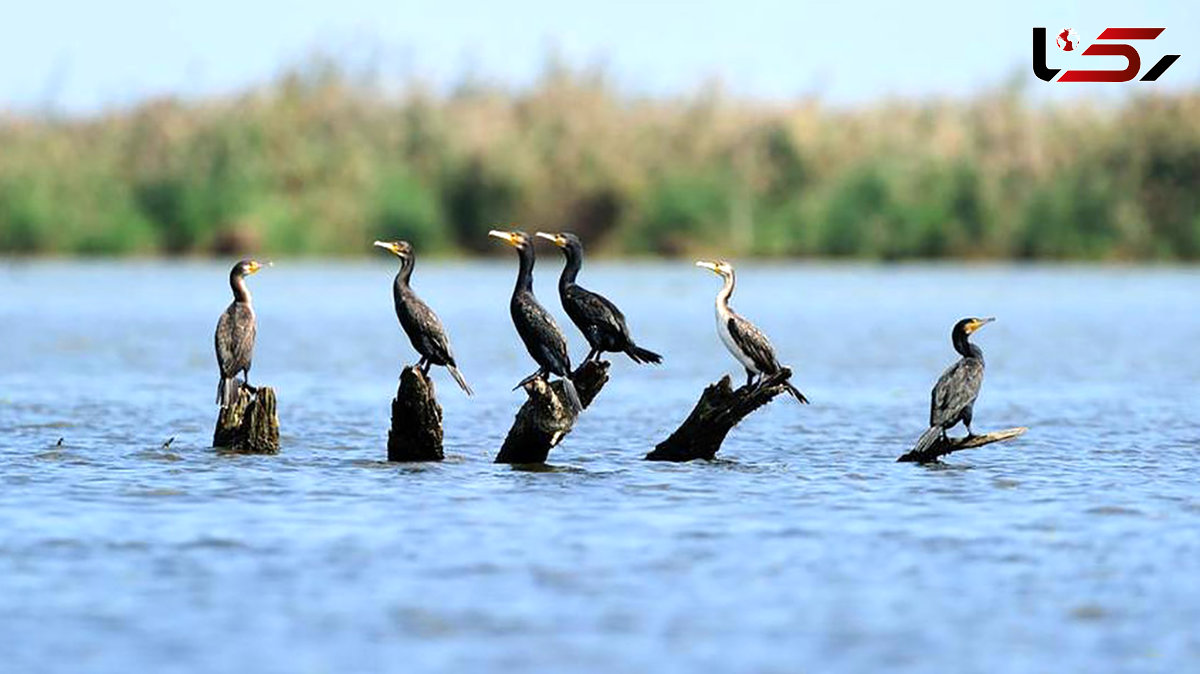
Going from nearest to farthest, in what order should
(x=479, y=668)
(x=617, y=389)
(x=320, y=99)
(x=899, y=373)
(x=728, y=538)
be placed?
(x=479, y=668) → (x=728, y=538) → (x=617, y=389) → (x=899, y=373) → (x=320, y=99)

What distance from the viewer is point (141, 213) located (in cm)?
4772

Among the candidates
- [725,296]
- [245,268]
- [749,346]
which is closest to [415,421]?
[749,346]

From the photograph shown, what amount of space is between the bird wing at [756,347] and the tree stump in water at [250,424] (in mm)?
2801

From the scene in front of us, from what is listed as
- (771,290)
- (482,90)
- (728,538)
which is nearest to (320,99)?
(482,90)

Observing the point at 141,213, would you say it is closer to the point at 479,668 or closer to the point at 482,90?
the point at 482,90

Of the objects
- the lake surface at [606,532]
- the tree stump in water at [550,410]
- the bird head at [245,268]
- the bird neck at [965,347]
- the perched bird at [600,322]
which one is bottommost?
the lake surface at [606,532]

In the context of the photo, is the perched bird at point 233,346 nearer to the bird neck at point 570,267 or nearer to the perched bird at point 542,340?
the perched bird at point 542,340

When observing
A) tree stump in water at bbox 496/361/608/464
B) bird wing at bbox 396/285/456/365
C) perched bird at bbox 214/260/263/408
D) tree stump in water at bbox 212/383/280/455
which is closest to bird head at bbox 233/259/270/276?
perched bird at bbox 214/260/263/408

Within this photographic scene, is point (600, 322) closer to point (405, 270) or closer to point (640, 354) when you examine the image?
point (640, 354)

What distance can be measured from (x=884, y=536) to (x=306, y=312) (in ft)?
80.0

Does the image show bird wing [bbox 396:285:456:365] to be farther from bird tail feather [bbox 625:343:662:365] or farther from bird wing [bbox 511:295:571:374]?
bird tail feather [bbox 625:343:662:365]

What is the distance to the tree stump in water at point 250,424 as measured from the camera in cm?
1489

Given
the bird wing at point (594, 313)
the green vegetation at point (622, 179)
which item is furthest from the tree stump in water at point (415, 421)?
the green vegetation at point (622, 179)

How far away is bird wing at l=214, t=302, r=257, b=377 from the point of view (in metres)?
15.1
